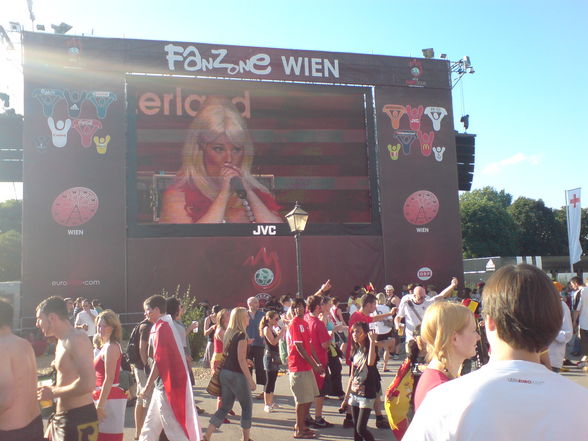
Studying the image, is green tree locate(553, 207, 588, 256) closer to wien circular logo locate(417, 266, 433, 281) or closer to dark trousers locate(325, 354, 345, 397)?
wien circular logo locate(417, 266, 433, 281)

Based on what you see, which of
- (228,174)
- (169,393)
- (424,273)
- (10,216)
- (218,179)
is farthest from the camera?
(10,216)

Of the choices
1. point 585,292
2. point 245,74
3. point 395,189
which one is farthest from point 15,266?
point 585,292

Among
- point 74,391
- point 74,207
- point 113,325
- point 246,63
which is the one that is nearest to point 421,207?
point 246,63

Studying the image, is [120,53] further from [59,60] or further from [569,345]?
[569,345]

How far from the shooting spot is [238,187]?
1878 cm

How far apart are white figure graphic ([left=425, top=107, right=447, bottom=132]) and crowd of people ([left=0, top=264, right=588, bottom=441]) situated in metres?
11.9

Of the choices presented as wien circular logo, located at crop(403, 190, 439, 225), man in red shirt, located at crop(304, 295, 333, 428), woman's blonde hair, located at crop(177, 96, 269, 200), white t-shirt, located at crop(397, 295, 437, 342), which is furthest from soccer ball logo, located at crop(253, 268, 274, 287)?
man in red shirt, located at crop(304, 295, 333, 428)

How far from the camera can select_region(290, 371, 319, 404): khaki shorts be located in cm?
658

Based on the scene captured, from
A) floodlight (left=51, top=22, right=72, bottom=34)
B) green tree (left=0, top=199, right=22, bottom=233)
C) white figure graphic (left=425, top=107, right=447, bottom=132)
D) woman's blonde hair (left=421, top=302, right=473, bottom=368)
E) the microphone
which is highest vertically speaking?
floodlight (left=51, top=22, right=72, bottom=34)

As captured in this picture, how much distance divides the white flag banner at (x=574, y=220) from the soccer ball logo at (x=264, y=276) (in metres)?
9.76

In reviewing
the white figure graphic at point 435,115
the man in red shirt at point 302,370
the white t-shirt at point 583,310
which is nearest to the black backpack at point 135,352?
the man in red shirt at point 302,370

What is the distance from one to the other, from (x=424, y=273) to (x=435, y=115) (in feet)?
21.0

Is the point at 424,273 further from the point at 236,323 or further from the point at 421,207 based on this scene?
the point at 236,323

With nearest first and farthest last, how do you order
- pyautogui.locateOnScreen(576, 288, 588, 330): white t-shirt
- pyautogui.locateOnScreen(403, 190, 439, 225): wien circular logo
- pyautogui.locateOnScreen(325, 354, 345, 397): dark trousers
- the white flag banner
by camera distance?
pyautogui.locateOnScreen(325, 354, 345, 397): dark trousers → pyautogui.locateOnScreen(576, 288, 588, 330): white t-shirt → the white flag banner → pyautogui.locateOnScreen(403, 190, 439, 225): wien circular logo
